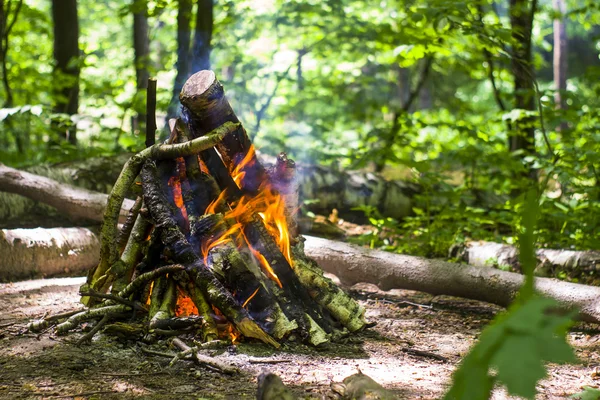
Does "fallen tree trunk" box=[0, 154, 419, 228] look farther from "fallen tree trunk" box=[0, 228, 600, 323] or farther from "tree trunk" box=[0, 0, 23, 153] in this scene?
"tree trunk" box=[0, 0, 23, 153]

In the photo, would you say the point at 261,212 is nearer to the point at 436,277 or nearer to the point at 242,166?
the point at 242,166

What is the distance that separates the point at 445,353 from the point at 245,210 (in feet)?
5.41

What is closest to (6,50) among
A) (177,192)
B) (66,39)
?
(66,39)

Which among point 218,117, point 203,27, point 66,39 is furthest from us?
point 66,39

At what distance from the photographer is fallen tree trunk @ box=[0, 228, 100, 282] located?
5250mm

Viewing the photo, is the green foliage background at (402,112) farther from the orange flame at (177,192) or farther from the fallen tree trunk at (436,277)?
the orange flame at (177,192)

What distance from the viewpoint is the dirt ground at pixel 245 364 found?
9.16 ft

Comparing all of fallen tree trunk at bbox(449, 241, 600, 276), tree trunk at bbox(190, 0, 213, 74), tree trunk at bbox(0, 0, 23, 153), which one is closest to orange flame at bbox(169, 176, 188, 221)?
fallen tree trunk at bbox(449, 241, 600, 276)

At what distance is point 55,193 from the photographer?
6.25 meters

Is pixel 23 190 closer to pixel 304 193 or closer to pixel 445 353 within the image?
pixel 304 193

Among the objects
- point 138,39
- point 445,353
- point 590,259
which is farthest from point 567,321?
point 138,39

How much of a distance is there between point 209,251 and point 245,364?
0.84 metres

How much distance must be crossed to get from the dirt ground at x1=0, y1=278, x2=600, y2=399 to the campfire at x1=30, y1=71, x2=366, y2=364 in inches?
6.9

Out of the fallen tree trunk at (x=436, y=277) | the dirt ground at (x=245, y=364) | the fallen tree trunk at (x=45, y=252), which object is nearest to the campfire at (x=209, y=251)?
the dirt ground at (x=245, y=364)
